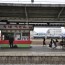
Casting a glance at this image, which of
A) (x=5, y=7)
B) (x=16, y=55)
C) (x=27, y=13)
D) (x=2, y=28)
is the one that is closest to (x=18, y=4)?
(x=5, y=7)

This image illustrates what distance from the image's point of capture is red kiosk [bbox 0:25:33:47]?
2461cm

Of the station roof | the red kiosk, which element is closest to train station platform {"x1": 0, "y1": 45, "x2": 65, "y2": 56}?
the station roof

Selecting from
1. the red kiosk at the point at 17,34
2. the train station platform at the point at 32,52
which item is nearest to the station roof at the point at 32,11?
the red kiosk at the point at 17,34

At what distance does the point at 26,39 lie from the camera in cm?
2491

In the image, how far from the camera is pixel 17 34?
2489 cm

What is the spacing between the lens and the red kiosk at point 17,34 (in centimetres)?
2461

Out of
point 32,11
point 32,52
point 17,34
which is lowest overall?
point 32,52

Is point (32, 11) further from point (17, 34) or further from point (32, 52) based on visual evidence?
point (17, 34)

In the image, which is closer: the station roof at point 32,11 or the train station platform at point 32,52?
the train station platform at point 32,52

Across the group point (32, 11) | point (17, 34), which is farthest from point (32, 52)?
point (17, 34)

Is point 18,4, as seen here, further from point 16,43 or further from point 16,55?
point 16,43

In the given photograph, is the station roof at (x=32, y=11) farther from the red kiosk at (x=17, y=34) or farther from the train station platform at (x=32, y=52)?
the train station platform at (x=32, y=52)

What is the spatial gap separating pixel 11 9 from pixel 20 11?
2.98 ft

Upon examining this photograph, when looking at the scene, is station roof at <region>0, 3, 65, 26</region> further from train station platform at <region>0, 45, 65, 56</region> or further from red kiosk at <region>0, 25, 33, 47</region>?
train station platform at <region>0, 45, 65, 56</region>
